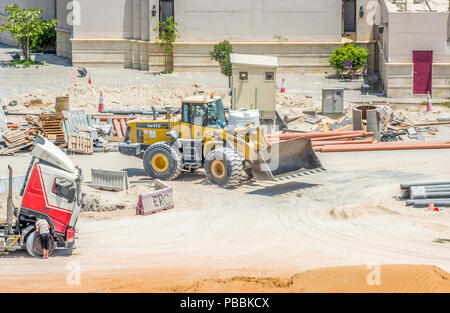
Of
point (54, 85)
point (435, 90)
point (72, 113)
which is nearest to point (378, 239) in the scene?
point (72, 113)

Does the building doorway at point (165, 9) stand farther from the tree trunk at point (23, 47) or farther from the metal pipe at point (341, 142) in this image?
the metal pipe at point (341, 142)

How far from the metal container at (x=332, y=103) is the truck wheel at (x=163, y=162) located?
12582 mm

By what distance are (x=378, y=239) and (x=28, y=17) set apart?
36.9 meters

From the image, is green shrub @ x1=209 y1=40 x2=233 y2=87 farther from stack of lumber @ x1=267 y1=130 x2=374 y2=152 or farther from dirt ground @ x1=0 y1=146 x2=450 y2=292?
dirt ground @ x1=0 y1=146 x2=450 y2=292

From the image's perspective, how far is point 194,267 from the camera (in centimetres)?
1733

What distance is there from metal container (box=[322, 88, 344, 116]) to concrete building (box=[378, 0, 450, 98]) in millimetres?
6254

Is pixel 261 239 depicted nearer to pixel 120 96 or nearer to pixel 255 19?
pixel 120 96

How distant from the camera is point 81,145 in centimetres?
2956

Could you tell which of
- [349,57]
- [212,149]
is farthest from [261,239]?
[349,57]

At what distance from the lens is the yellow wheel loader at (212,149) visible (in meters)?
23.8

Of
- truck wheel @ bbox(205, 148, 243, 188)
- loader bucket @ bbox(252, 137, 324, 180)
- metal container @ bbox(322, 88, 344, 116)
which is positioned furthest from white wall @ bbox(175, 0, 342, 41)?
truck wheel @ bbox(205, 148, 243, 188)

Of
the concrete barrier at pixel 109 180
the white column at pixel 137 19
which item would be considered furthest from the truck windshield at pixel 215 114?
the white column at pixel 137 19

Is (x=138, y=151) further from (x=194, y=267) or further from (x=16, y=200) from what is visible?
(x=194, y=267)

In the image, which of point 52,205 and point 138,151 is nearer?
point 52,205
